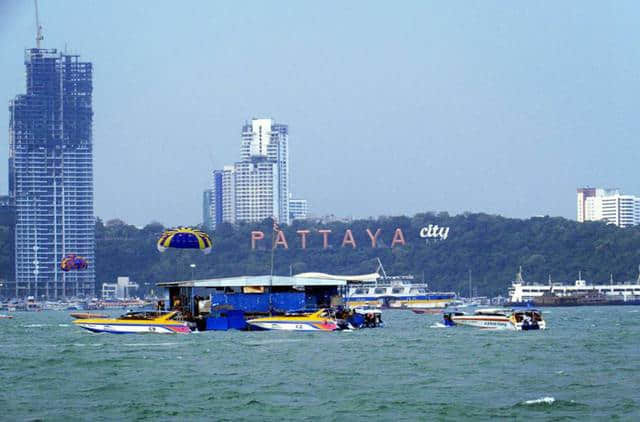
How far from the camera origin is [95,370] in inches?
2202

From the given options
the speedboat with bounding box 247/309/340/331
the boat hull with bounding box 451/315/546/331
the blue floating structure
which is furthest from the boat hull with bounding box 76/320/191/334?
the boat hull with bounding box 451/315/546/331

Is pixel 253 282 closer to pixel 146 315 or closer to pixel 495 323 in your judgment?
pixel 146 315

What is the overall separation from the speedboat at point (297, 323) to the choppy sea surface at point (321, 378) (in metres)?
3.52

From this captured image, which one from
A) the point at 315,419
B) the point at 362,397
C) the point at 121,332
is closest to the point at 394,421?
the point at 315,419

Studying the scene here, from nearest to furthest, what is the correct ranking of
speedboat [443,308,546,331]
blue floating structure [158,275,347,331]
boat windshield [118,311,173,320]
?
boat windshield [118,311,173,320] < blue floating structure [158,275,347,331] < speedboat [443,308,546,331]

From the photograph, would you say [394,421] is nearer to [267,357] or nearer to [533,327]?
[267,357]

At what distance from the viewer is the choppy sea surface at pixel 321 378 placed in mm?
41812

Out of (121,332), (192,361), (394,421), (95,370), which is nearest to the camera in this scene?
(394,421)

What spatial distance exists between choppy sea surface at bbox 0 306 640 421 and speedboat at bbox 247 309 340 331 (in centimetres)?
352

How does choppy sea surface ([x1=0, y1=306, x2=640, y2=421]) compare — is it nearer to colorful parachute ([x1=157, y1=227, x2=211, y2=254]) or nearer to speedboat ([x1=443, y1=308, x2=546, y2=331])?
speedboat ([x1=443, y1=308, x2=546, y2=331])

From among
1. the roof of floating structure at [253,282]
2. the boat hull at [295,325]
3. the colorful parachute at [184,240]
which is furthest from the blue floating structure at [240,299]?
the colorful parachute at [184,240]

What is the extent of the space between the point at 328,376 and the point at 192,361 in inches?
379

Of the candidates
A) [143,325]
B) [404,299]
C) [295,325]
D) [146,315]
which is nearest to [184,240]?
[146,315]

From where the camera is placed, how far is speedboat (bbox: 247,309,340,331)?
82375mm
